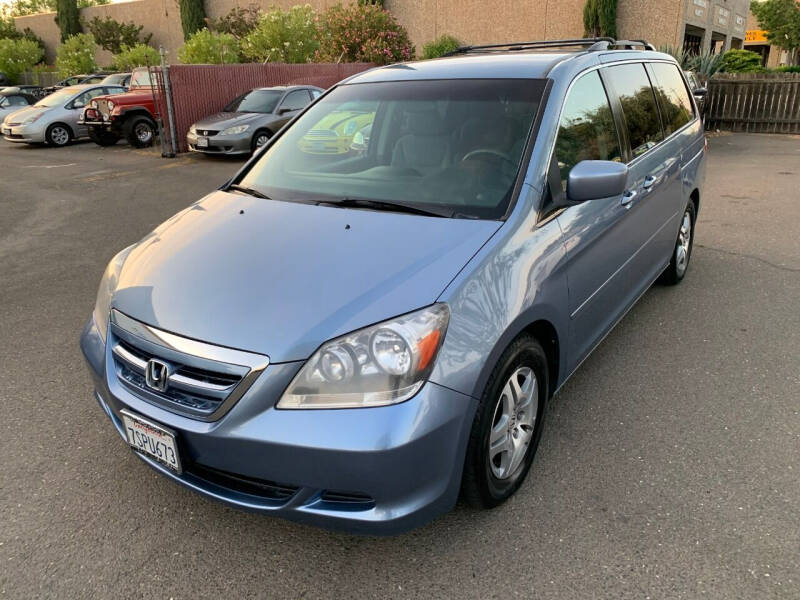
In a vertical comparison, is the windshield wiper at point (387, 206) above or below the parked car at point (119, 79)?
below

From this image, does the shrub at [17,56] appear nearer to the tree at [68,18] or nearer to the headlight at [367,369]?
the tree at [68,18]

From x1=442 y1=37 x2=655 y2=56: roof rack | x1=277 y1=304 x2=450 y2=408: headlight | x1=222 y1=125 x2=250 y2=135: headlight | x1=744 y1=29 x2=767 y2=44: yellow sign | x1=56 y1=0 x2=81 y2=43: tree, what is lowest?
x1=222 y1=125 x2=250 y2=135: headlight

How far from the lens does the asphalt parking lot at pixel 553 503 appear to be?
2244mm

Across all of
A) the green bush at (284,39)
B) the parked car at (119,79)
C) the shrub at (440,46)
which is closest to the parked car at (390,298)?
the parked car at (119,79)

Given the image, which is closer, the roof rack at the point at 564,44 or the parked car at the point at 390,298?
the parked car at the point at 390,298

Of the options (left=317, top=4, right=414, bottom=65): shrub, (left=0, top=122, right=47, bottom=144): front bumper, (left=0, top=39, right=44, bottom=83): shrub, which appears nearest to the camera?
(left=0, top=122, right=47, bottom=144): front bumper

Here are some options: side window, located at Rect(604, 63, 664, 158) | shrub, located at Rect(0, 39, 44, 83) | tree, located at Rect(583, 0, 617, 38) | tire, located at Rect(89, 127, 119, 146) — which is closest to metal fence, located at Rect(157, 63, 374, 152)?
tire, located at Rect(89, 127, 119, 146)

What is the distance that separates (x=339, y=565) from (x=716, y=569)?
136cm

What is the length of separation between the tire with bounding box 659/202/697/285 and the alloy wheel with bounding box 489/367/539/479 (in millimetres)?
2751

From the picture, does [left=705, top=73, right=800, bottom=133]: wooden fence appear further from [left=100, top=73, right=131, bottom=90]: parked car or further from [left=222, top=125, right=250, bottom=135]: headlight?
[left=100, top=73, right=131, bottom=90]: parked car

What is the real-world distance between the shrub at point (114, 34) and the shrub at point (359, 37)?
22621 millimetres

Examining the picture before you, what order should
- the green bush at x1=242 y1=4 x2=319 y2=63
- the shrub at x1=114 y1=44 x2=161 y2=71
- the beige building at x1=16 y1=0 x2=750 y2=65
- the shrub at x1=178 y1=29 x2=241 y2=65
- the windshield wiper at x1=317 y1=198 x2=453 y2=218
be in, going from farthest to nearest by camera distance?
the shrub at x1=114 y1=44 x2=161 y2=71
the shrub at x1=178 y1=29 x2=241 y2=65
the green bush at x1=242 y1=4 x2=319 y2=63
the beige building at x1=16 y1=0 x2=750 y2=65
the windshield wiper at x1=317 y1=198 x2=453 y2=218

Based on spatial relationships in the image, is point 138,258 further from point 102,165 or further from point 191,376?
point 102,165

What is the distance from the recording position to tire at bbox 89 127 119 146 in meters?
15.7
